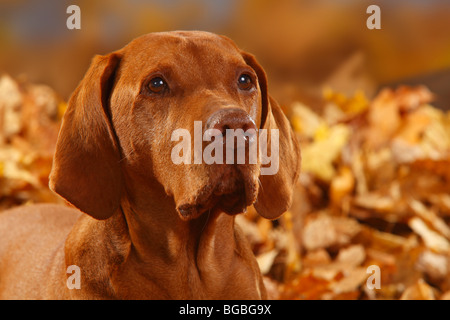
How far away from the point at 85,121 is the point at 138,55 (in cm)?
29

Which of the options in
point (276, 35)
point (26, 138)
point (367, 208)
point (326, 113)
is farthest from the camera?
point (326, 113)

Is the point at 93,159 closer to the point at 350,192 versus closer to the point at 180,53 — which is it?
the point at 180,53

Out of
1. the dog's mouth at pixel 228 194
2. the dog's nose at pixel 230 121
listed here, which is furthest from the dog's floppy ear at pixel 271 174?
the dog's nose at pixel 230 121

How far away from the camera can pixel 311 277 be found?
10.3 ft

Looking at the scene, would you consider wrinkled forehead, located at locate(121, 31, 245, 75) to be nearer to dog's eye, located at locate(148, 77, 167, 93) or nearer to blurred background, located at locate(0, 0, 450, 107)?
dog's eye, located at locate(148, 77, 167, 93)

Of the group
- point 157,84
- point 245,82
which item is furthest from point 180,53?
point 245,82

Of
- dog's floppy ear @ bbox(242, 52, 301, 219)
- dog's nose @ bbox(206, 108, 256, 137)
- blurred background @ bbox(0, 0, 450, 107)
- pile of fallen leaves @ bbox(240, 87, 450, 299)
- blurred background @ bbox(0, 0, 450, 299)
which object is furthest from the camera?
blurred background @ bbox(0, 0, 450, 107)

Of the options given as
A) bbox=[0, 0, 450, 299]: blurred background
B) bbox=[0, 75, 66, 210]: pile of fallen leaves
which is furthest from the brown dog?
bbox=[0, 75, 66, 210]: pile of fallen leaves

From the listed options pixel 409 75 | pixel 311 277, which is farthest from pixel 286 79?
pixel 311 277

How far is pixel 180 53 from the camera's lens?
205 cm

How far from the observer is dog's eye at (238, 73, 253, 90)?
2.11 meters

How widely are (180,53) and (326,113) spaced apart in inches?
147

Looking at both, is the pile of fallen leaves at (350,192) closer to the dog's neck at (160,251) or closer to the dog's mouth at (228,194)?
the dog's neck at (160,251)
